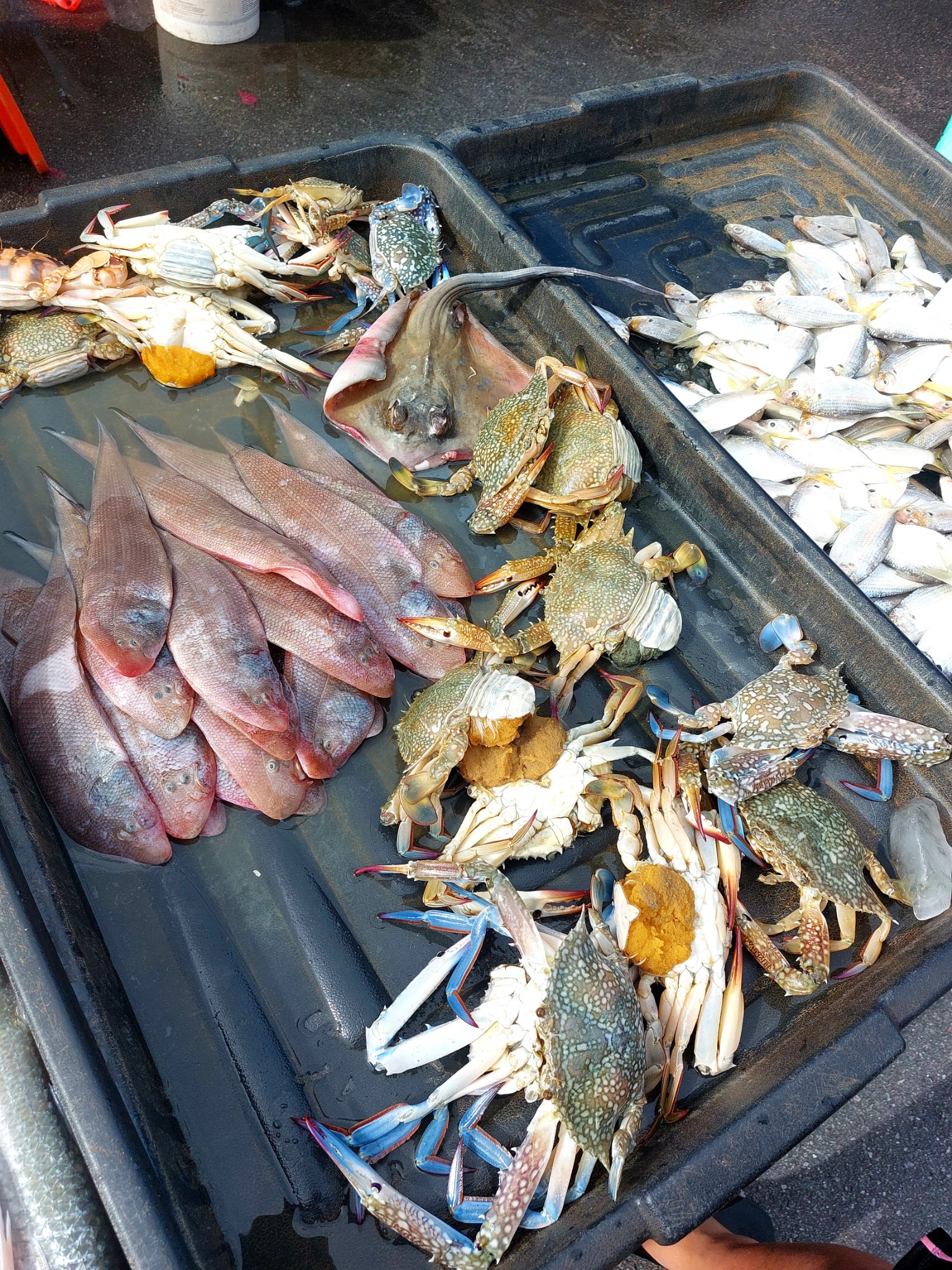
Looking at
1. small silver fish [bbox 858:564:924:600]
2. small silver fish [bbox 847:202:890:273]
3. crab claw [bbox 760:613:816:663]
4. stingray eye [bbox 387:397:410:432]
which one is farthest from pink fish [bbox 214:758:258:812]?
small silver fish [bbox 847:202:890:273]

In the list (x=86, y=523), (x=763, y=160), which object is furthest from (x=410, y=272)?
(x=763, y=160)

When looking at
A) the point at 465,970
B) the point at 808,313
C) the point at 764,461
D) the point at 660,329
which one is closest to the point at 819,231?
the point at 808,313

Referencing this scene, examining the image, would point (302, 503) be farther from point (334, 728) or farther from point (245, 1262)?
point (245, 1262)

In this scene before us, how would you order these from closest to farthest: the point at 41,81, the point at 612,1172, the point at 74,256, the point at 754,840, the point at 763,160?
the point at 612,1172
the point at 754,840
the point at 74,256
the point at 763,160
the point at 41,81

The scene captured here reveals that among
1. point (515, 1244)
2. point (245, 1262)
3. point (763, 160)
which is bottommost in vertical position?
point (245, 1262)

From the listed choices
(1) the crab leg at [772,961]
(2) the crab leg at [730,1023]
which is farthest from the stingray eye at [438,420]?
(2) the crab leg at [730,1023]

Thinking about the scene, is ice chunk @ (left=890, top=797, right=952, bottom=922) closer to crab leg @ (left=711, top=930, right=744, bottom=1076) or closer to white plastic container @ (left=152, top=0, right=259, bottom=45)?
crab leg @ (left=711, top=930, right=744, bottom=1076)

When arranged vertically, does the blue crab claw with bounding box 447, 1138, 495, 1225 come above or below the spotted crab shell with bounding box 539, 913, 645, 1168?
below
